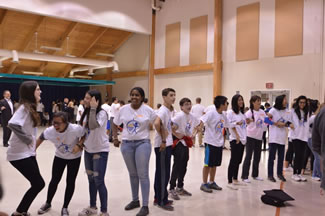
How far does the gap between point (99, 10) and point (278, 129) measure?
11074 mm

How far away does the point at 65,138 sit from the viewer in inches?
134

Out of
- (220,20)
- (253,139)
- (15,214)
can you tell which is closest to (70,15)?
(220,20)

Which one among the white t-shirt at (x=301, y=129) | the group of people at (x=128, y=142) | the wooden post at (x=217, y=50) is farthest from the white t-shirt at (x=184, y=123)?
the wooden post at (x=217, y=50)

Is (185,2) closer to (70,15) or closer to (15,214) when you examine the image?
(70,15)

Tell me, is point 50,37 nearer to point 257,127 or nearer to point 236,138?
point 257,127

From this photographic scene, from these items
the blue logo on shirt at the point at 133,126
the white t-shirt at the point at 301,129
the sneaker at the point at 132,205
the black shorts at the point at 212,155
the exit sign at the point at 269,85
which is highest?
the exit sign at the point at 269,85

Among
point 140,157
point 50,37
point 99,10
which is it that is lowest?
point 140,157

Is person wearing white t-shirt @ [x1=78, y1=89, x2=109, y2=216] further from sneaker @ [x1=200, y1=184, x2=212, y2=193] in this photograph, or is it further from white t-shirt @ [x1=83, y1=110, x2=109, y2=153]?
sneaker @ [x1=200, y1=184, x2=212, y2=193]

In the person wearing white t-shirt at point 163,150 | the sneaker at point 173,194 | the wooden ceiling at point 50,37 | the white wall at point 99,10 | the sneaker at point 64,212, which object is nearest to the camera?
the sneaker at point 64,212

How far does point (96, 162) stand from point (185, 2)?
13.0 m

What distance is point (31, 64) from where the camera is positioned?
19.6 metres

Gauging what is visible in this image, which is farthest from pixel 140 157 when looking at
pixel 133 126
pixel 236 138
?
pixel 236 138

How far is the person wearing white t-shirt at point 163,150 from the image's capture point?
384 centimetres

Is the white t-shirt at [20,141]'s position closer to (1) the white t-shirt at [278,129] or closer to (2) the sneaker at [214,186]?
(2) the sneaker at [214,186]
